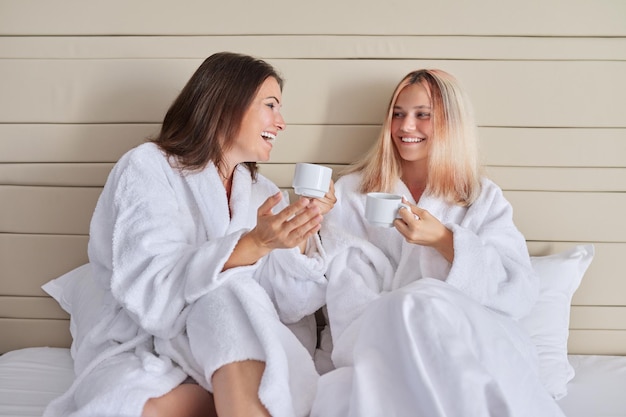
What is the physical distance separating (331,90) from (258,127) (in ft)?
1.21

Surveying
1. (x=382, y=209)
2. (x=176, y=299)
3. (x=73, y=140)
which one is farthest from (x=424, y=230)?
(x=73, y=140)

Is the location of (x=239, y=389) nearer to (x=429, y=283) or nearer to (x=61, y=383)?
(x=429, y=283)

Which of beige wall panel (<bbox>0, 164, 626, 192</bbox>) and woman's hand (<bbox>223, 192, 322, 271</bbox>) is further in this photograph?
beige wall panel (<bbox>0, 164, 626, 192</bbox>)

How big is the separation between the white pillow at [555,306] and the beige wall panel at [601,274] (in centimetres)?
8

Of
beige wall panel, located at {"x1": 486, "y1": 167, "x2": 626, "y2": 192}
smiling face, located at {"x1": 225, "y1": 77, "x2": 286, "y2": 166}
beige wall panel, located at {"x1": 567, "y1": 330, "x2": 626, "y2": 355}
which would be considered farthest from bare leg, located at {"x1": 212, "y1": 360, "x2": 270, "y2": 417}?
beige wall panel, located at {"x1": 567, "y1": 330, "x2": 626, "y2": 355}

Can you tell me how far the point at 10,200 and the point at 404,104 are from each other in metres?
1.40

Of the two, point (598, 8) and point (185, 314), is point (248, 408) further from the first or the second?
point (598, 8)

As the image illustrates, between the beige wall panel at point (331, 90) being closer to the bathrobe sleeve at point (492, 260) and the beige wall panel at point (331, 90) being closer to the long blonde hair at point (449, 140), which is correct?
the long blonde hair at point (449, 140)

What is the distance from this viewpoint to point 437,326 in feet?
3.99

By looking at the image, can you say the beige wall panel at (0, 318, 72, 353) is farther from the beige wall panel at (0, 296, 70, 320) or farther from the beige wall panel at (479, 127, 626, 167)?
the beige wall panel at (479, 127, 626, 167)

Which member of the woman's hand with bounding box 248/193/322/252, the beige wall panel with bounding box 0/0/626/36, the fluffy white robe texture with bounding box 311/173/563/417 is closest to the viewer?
the fluffy white robe texture with bounding box 311/173/563/417

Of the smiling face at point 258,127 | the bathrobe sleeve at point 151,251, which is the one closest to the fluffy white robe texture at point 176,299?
the bathrobe sleeve at point 151,251

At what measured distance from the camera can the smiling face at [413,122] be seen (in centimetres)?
181

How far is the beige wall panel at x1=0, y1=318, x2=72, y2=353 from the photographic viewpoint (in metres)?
2.06
